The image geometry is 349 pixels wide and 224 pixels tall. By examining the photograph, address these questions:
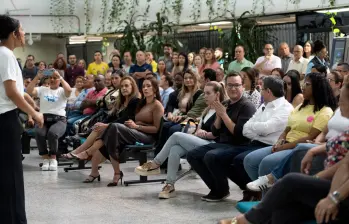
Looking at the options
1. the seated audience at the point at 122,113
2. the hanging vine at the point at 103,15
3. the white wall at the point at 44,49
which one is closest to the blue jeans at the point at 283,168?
the seated audience at the point at 122,113

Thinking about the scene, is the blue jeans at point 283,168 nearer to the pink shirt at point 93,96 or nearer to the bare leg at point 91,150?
the bare leg at point 91,150

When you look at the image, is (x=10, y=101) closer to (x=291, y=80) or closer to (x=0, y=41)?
(x=0, y=41)

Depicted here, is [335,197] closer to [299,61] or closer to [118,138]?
[118,138]

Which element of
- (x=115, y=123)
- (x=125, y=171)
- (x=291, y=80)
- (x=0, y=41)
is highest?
(x=0, y=41)

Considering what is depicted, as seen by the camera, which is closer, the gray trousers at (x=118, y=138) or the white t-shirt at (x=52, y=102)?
the gray trousers at (x=118, y=138)

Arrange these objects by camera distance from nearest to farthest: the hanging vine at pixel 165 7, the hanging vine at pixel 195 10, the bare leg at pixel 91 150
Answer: the bare leg at pixel 91 150
the hanging vine at pixel 195 10
the hanging vine at pixel 165 7

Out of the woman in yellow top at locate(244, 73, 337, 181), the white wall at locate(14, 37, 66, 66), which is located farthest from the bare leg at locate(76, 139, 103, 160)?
the white wall at locate(14, 37, 66, 66)

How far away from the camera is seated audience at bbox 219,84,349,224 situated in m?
4.16

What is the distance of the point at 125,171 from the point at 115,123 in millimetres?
1444

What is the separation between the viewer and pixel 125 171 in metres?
10.0

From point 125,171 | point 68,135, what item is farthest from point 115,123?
point 68,135

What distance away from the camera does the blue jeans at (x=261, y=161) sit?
6.25m

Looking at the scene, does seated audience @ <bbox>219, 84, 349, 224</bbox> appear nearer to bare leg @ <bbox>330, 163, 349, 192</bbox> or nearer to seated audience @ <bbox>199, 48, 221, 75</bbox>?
bare leg @ <bbox>330, 163, 349, 192</bbox>

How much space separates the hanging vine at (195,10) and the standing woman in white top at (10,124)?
1138 centimetres
